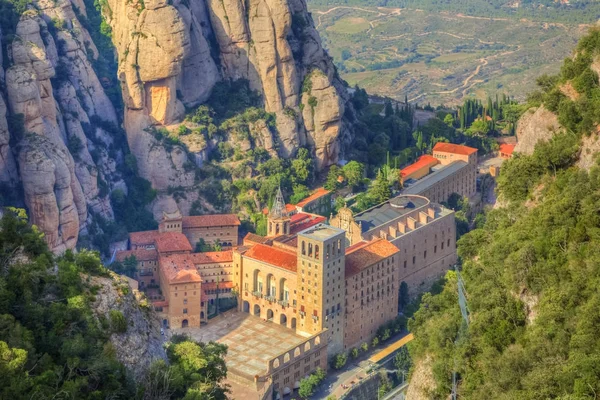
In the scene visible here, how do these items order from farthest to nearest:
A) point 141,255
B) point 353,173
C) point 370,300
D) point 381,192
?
point 353,173
point 381,192
point 141,255
point 370,300

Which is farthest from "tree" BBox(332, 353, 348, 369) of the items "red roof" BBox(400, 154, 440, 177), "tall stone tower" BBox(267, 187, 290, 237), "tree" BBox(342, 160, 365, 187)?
"red roof" BBox(400, 154, 440, 177)

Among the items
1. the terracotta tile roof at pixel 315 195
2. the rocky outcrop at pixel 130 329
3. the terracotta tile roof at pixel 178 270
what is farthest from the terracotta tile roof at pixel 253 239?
the rocky outcrop at pixel 130 329

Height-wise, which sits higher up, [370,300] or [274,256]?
[274,256]

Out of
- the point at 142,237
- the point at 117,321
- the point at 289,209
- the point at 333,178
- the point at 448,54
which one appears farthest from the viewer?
the point at 448,54

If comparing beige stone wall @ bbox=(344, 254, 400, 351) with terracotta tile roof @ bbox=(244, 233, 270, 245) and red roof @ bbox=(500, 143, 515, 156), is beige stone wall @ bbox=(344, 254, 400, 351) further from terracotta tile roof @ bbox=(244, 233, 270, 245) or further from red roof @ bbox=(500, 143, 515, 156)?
red roof @ bbox=(500, 143, 515, 156)

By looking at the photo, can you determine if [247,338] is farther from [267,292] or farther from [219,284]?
[219,284]

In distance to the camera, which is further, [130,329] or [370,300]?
[370,300]

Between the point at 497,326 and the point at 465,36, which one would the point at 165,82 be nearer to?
the point at 497,326

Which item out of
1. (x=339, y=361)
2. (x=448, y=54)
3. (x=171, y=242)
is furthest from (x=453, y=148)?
(x=448, y=54)
